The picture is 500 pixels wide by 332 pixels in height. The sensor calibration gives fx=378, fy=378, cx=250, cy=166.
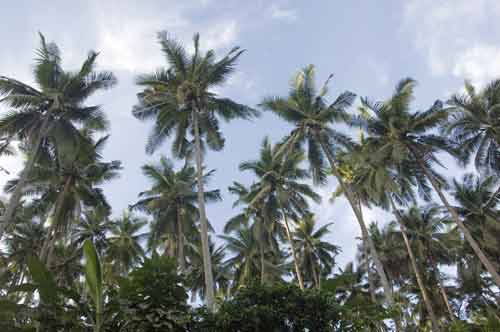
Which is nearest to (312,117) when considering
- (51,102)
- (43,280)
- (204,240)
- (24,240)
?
(204,240)

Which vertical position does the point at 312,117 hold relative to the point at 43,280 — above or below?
above

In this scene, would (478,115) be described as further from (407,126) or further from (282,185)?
(282,185)

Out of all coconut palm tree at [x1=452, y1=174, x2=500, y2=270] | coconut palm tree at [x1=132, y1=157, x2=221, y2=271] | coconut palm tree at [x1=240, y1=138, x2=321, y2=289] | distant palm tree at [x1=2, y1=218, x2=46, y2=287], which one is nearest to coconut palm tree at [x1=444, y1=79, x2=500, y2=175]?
coconut palm tree at [x1=452, y1=174, x2=500, y2=270]

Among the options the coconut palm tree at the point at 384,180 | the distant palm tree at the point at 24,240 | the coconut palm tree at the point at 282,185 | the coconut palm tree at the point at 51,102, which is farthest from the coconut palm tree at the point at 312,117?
the distant palm tree at the point at 24,240

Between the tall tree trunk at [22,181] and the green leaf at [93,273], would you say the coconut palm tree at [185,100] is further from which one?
the green leaf at [93,273]

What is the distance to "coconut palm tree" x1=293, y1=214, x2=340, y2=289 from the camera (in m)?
33.9

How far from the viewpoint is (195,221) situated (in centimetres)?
2920

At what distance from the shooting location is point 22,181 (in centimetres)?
1619

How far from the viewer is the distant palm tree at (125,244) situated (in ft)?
103

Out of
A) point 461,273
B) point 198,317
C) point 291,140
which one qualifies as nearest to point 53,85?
point 291,140

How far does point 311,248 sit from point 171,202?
44.8 feet

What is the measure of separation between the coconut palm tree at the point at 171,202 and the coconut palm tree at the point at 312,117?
7.42 metres

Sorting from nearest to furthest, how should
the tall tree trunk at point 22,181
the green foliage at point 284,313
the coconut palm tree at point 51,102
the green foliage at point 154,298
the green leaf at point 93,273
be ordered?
the green leaf at point 93,273 < the green foliage at point 154,298 < the green foliage at point 284,313 < the tall tree trunk at point 22,181 < the coconut palm tree at point 51,102

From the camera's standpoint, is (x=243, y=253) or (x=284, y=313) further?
(x=243, y=253)
